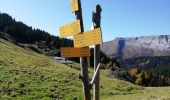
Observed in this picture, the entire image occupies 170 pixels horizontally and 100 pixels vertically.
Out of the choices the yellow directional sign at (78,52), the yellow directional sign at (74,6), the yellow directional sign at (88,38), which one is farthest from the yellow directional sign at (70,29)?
the yellow directional sign at (78,52)

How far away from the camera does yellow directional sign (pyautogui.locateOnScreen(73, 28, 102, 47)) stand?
395 inches

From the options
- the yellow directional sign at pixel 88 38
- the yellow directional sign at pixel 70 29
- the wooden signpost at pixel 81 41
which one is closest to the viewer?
the yellow directional sign at pixel 88 38

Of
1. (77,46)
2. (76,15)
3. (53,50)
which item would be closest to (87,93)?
(77,46)

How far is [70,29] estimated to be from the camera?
36.7ft

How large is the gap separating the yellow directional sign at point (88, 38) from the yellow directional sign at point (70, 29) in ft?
0.61

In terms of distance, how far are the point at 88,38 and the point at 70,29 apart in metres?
1.00

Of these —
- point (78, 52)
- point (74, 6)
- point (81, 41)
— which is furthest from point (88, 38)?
point (74, 6)

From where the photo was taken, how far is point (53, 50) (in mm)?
174875

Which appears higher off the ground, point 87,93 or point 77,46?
point 77,46

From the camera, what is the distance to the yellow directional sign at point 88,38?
10.0 meters

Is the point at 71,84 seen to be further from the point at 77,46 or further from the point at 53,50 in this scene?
the point at 53,50

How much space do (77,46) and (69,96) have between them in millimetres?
31129

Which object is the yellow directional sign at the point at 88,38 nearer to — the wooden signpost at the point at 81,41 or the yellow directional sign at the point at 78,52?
the wooden signpost at the point at 81,41

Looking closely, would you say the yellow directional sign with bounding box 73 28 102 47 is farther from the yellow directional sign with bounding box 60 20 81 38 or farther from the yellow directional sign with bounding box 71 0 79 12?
the yellow directional sign with bounding box 71 0 79 12
